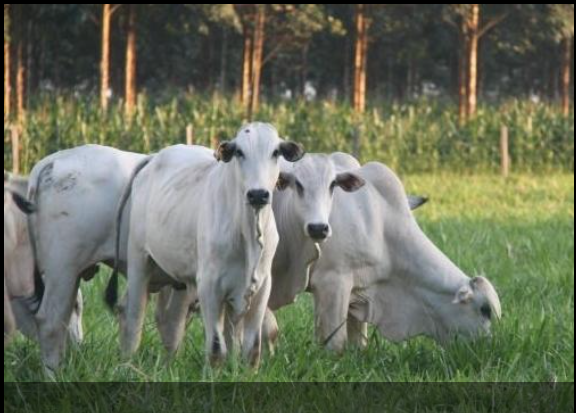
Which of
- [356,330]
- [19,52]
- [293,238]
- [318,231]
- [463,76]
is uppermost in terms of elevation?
[19,52]

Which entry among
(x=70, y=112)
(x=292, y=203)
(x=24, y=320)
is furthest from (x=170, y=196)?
(x=70, y=112)

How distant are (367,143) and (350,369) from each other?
21.0 m

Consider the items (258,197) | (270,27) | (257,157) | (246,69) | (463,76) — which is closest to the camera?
(258,197)

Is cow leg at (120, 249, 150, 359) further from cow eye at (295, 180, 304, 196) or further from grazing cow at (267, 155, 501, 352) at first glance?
cow eye at (295, 180, 304, 196)

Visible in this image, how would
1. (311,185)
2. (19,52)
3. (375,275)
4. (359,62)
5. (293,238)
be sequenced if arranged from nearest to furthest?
(311,185) < (293,238) < (375,275) < (19,52) < (359,62)

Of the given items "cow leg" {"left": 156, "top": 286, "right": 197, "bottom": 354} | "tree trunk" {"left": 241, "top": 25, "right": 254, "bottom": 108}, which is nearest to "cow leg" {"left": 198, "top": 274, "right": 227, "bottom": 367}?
"cow leg" {"left": 156, "top": 286, "right": 197, "bottom": 354}

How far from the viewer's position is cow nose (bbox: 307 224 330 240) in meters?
6.15

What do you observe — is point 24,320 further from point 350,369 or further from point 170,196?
point 350,369

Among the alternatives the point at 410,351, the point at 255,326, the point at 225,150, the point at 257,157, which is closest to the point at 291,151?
the point at 257,157

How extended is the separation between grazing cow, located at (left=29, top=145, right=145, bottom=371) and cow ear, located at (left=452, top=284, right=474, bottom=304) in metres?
1.82

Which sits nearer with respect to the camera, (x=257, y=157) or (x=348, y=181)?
(x=257, y=157)

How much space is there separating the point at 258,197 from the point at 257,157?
23 centimetres

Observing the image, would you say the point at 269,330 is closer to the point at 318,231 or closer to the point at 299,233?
the point at 299,233

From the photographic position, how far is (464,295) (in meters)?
7.19
